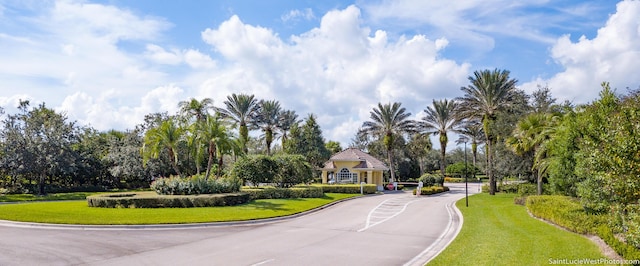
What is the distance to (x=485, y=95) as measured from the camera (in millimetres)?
43469

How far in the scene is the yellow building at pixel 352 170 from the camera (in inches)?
2200

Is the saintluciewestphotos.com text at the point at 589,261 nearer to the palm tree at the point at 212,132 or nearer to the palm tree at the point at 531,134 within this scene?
the palm tree at the point at 531,134

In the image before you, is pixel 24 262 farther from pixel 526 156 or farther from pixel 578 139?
pixel 526 156

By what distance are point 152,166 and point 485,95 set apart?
38.8 m

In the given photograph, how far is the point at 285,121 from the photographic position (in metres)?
64.0

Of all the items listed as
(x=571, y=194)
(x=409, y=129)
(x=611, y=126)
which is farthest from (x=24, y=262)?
Result: (x=409, y=129)

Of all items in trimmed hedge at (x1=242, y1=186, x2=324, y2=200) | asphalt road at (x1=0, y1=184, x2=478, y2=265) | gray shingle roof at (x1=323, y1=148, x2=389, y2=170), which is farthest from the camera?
gray shingle roof at (x1=323, y1=148, x2=389, y2=170)

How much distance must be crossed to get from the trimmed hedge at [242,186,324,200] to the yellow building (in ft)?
58.4

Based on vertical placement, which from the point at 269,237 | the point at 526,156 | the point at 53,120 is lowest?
the point at 269,237

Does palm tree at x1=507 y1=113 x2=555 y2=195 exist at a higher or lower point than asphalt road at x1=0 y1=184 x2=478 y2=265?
higher

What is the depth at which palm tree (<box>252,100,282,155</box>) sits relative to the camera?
5931 centimetres

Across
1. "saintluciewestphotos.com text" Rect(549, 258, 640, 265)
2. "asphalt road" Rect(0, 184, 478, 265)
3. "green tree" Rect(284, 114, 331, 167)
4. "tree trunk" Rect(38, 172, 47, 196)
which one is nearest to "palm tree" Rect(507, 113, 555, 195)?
"asphalt road" Rect(0, 184, 478, 265)

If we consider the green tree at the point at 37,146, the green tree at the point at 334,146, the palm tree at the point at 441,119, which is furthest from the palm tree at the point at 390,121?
the green tree at the point at 37,146

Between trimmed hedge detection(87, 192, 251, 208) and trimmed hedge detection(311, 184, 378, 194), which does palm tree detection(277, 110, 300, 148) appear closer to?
trimmed hedge detection(311, 184, 378, 194)
